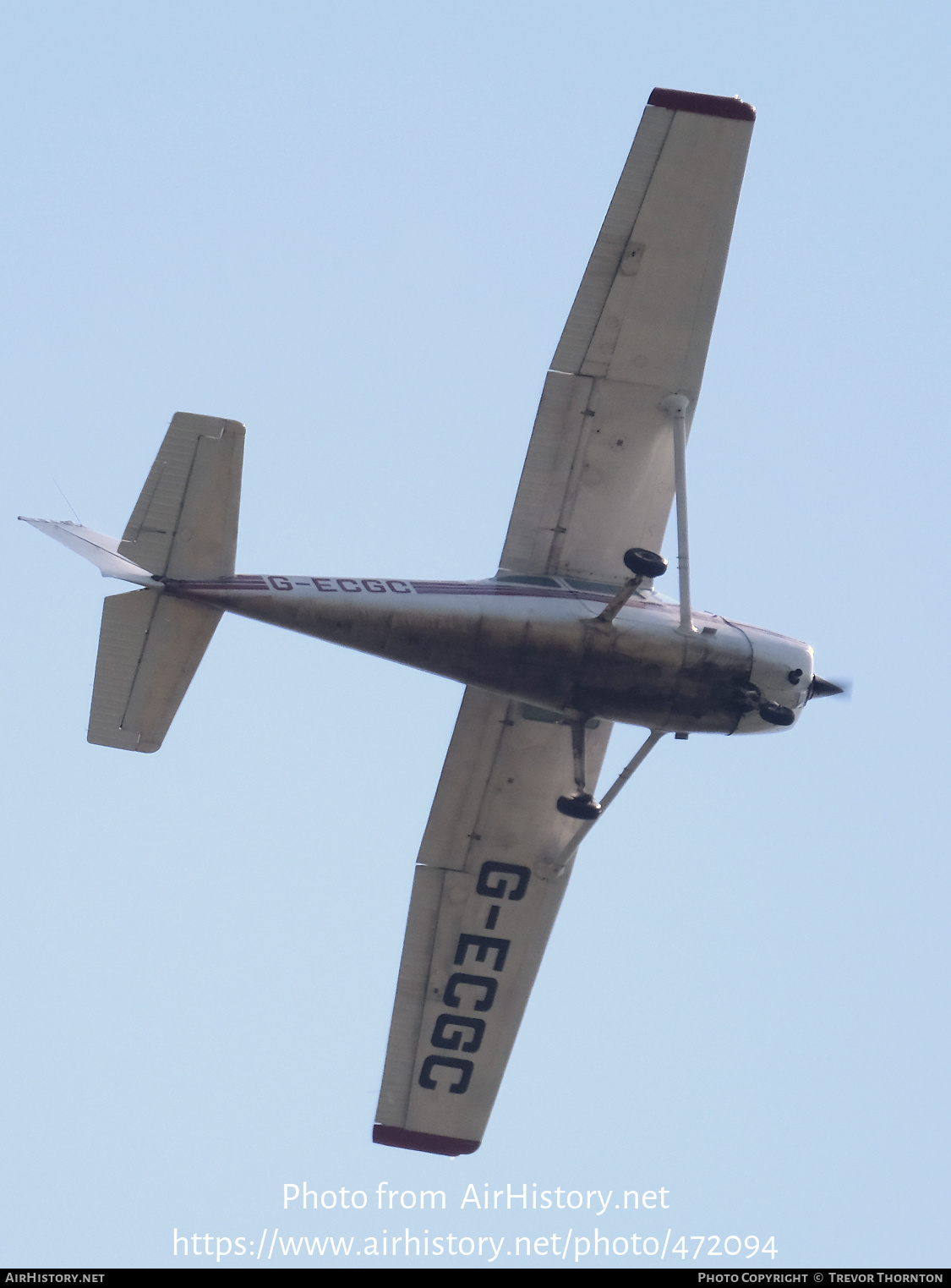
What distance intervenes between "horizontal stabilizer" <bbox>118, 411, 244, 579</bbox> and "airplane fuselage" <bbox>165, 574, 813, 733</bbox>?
286mm

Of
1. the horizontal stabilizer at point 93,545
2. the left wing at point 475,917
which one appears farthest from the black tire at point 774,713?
the horizontal stabilizer at point 93,545

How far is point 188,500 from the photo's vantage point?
61.0 feet

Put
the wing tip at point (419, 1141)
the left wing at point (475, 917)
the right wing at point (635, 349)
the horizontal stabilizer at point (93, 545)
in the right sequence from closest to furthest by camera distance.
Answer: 1. the horizontal stabilizer at point (93, 545)
2. the right wing at point (635, 349)
3. the left wing at point (475, 917)
4. the wing tip at point (419, 1141)

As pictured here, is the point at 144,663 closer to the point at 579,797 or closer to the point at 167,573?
the point at 167,573

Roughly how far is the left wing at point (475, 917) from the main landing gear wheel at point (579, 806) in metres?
1.45

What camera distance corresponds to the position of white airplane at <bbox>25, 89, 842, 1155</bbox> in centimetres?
1881

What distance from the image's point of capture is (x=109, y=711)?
19375mm

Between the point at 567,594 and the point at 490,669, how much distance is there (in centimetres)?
113

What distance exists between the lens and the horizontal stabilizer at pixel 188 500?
60.6ft

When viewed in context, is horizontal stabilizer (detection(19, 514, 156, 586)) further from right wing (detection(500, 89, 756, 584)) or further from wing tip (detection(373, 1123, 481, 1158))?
wing tip (detection(373, 1123, 481, 1158))

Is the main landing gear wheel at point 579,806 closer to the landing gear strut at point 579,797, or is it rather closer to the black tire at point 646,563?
the landing gear strut at point 579,797

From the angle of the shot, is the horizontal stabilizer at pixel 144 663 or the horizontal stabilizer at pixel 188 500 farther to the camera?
the horizontal stabilizer at pixel 144 663

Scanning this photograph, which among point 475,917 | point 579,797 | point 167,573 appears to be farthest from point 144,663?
point 475,917

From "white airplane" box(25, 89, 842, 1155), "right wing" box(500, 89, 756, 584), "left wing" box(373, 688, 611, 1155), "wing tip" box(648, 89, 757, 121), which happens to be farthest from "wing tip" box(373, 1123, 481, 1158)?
"wing tip" box(648, 89, 757, 121)
